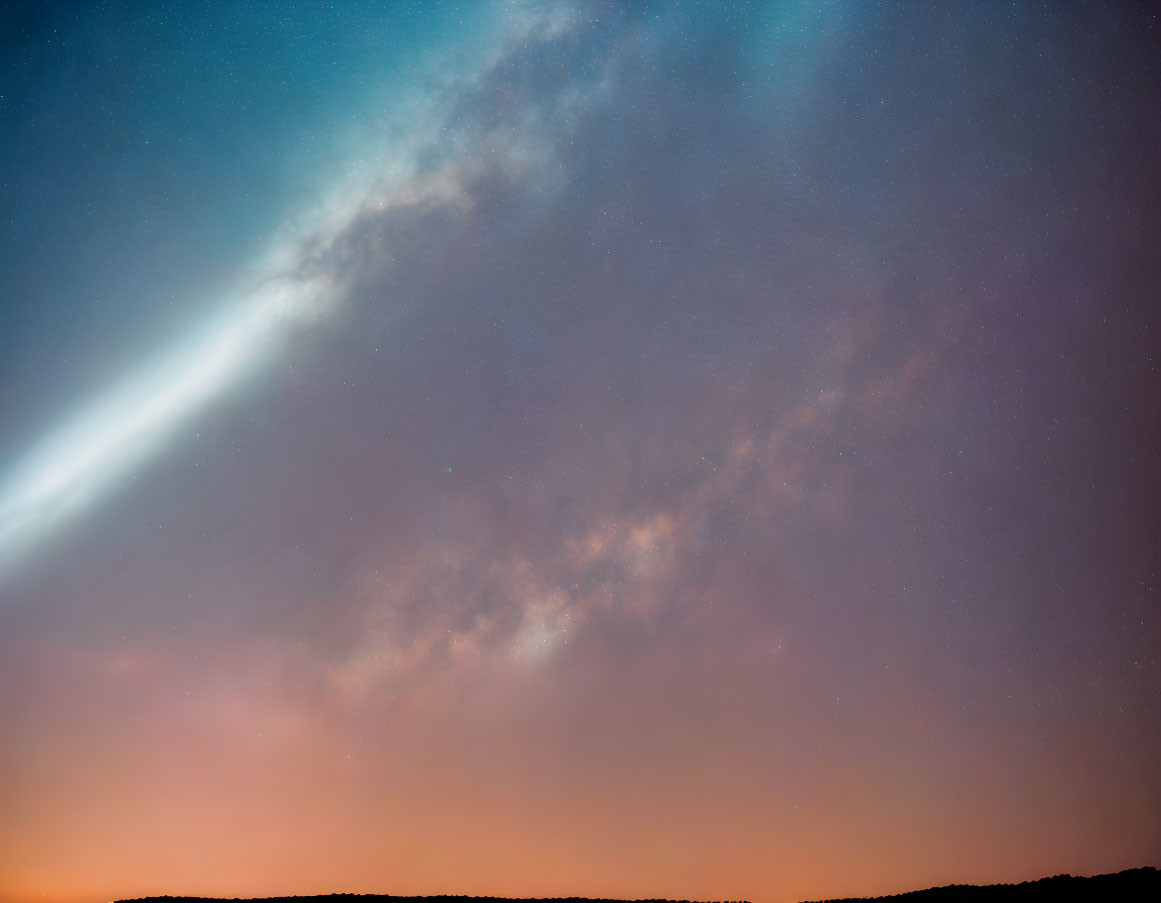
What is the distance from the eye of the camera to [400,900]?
2341cm

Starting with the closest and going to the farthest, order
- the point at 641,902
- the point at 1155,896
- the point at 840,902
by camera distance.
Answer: the point at 1155,896 → the point at 840,902 → the point at 641,902

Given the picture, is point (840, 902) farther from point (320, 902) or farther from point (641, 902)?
point (320, 902)

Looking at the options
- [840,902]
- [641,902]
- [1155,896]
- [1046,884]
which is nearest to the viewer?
[1155,896]

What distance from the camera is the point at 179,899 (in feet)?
84.3

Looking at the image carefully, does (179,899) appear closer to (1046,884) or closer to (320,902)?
(320,902)

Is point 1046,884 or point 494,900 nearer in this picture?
point 1046,884

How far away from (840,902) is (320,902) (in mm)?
16181

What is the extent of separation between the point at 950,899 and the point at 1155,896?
458 cm

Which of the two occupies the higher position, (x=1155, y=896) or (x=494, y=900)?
(x=1155, y=896)

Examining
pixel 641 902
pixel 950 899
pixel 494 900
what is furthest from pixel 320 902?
pixel 950 899

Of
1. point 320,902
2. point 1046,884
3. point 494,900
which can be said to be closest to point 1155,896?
point 1046,884

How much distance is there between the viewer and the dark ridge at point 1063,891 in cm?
1538

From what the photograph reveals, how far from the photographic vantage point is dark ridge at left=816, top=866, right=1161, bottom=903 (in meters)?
15.4

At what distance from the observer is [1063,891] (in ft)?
55.2
